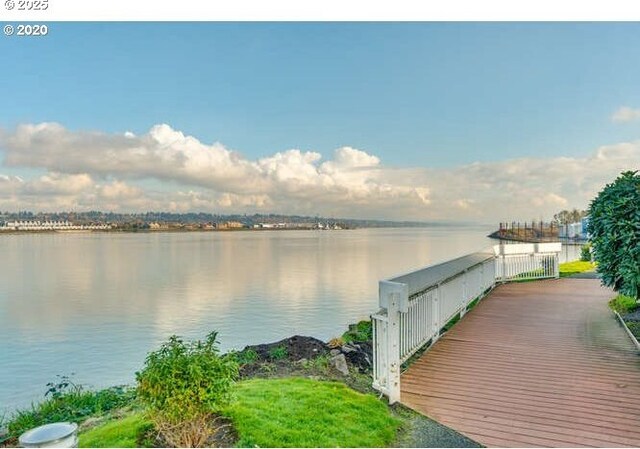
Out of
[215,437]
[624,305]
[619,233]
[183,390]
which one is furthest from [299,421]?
[624,305]

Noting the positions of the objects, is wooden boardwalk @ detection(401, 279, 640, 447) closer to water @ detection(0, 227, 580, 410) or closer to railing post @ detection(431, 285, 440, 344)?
railing post @ detection(431, 285, 440, 344)

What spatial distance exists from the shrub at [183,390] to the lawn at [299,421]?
0.33m

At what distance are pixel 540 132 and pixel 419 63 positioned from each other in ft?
16.9

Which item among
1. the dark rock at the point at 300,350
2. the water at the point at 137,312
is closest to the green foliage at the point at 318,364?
the dark rock at the point at 300,350

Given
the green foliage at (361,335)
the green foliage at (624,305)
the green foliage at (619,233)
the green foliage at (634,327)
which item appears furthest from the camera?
the green foliage at (624,305)

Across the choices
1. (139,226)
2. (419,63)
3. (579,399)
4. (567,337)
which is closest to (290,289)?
(419,63)

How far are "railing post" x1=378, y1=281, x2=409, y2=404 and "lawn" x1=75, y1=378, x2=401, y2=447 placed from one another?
22 centimetres

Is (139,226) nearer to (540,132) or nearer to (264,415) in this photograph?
(540,132)

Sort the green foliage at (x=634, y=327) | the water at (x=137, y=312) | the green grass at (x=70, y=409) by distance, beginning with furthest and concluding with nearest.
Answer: the water at (x=137, y=312)
the green foliage at (x=634, y=327)
the green grass at (x=70, y=409)

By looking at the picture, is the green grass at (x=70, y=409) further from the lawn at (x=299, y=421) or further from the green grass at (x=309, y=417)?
the green grass at (x=309, y=417)

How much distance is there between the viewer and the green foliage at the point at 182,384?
265 centimetres

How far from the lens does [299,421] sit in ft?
10.7

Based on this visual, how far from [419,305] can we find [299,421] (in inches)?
93.6

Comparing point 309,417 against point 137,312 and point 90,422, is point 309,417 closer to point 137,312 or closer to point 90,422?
point 90,422
